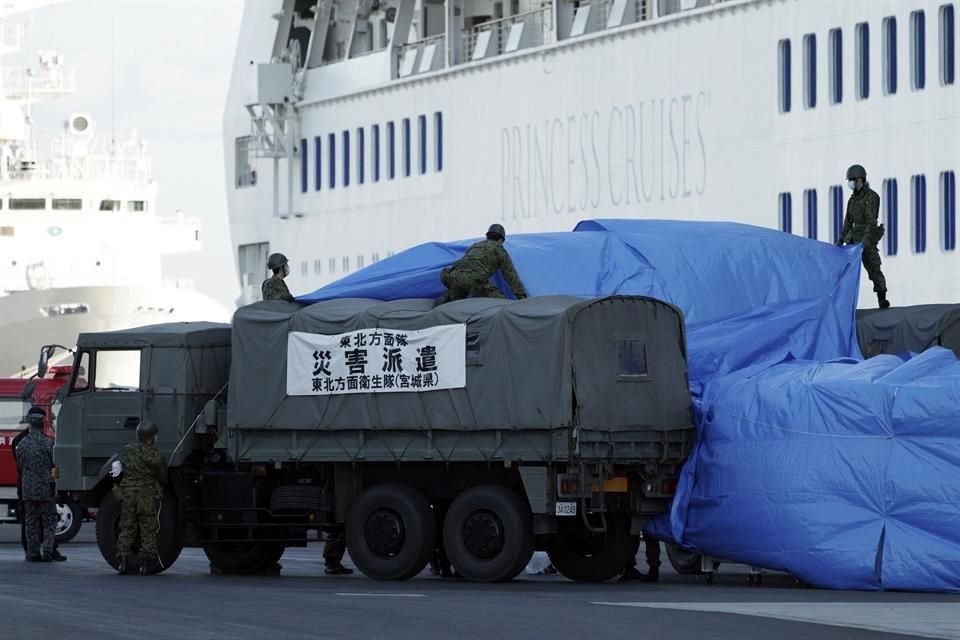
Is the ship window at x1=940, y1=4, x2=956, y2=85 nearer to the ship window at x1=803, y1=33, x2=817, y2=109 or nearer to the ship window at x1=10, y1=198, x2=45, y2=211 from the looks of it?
the ship window at x1=803, y1=33, x2=817, y2=109

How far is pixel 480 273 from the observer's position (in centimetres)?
2553

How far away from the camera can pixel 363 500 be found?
2456cm

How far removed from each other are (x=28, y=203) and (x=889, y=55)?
36.2 metres

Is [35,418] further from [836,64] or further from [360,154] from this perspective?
[360,154]

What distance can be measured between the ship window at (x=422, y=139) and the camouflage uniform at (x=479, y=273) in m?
35.4

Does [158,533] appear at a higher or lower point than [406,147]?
lower

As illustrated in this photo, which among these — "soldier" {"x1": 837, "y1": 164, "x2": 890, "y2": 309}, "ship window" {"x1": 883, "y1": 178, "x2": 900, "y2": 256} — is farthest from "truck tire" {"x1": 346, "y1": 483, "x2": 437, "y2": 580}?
"ship window" {"x1": 883, "y1": 178, "x2": 900, "y2": 256}

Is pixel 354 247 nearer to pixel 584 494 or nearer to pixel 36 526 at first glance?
pixel 36 526

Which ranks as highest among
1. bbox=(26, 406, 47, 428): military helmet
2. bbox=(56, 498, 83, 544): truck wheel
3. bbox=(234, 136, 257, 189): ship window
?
bbox=(234, 136, 257, 189): ship window

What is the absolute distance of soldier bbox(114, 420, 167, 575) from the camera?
82.2 feet

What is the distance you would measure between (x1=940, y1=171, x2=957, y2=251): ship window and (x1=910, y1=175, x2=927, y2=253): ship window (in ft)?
1.58

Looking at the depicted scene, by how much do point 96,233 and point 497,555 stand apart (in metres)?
53.3

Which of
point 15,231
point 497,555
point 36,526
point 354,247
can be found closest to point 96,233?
point 15,231

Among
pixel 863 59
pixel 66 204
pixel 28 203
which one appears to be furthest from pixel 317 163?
pixel 863 59
